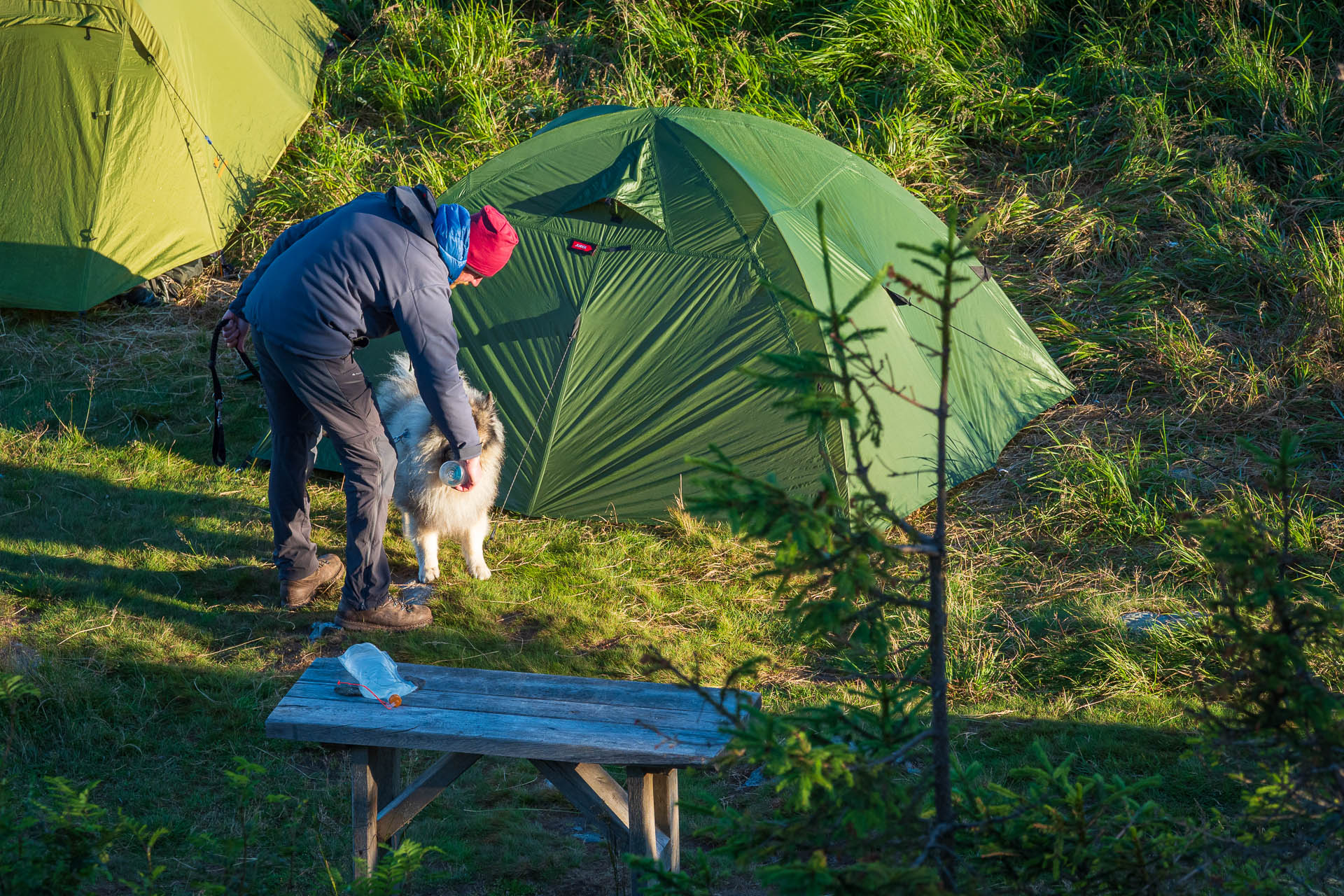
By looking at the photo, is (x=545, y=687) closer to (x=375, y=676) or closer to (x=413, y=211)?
(x=375, y=676)

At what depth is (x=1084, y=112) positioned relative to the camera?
336 inches

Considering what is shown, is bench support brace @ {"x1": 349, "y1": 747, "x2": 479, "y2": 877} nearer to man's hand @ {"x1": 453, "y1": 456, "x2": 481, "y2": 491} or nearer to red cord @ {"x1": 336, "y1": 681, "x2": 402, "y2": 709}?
red cord @ {"x1": 336, "y1": 681, "x2": 402, "y2": 709}

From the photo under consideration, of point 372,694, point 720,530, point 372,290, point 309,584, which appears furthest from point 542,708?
point 720,530

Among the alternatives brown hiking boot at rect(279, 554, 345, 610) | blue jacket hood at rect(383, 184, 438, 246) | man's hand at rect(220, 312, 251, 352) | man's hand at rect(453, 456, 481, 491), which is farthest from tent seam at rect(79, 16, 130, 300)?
man's hand at rect(453, 456, 481, 491)

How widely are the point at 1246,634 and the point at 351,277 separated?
3.04m

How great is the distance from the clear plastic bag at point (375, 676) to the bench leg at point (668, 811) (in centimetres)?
76

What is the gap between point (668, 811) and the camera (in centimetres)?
298

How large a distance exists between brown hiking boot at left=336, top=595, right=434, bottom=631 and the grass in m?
0.08

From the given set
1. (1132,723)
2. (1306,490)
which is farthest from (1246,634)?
(1306,490)

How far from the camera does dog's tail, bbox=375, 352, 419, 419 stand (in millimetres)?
4656

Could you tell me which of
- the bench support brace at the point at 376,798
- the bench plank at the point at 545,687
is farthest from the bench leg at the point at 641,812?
the bench support brace at the point at 376,798

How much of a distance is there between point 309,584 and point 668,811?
88.9 inches

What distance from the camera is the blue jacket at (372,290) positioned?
3805 mm

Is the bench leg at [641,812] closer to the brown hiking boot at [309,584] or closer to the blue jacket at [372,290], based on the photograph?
the blue jacket at [372,290]
